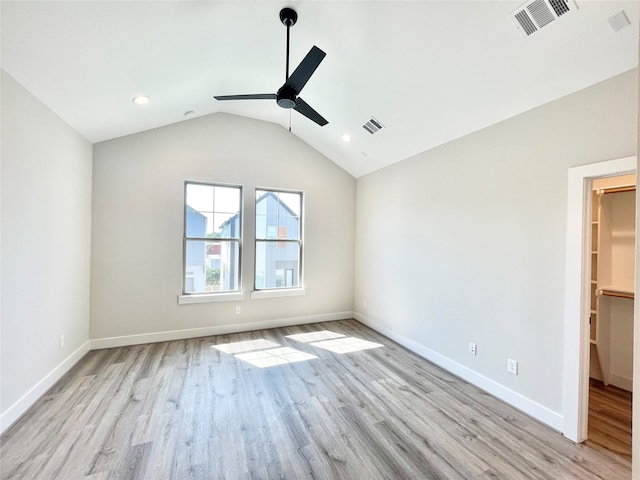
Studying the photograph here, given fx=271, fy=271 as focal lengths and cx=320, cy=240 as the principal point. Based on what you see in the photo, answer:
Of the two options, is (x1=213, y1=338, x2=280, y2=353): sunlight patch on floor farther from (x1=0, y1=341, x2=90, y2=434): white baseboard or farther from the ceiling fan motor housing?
the ceiling fan motor housing

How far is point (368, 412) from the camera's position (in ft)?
7.85

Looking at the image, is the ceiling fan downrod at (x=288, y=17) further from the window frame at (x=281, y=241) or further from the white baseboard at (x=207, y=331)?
the white baseboard at (x=207, y=331)

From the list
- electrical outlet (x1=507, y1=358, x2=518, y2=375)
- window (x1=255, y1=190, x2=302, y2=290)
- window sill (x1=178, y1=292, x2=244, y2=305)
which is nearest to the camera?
electrical outlet (x1=507, y1=358, x2=518, y2=375)

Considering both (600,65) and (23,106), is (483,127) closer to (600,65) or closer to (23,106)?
(600,65)

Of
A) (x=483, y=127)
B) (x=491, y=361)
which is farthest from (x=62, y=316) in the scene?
(x=483, y=127)

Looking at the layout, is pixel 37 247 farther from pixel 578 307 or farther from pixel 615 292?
pixel 615 292

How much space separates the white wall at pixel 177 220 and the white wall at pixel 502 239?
1.50 metres

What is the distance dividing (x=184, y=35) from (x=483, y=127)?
289 centimetres

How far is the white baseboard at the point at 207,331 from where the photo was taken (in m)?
3.67

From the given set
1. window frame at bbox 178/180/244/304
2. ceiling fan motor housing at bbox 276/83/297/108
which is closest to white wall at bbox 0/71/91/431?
window frame at bbox 178/180/244/304

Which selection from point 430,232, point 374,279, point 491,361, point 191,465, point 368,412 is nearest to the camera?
point 191,465

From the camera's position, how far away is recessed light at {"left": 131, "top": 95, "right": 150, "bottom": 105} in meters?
2.85

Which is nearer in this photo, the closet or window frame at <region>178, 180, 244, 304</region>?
the closet

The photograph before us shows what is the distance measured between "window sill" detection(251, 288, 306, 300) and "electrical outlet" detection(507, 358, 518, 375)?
3058 millimetres
